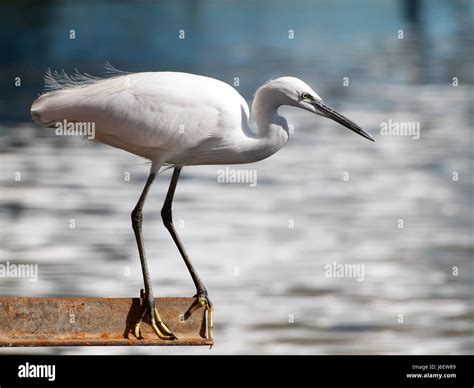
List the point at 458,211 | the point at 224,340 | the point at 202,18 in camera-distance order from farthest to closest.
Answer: the point at 202,18, the point at 458,211, the point at 224,340

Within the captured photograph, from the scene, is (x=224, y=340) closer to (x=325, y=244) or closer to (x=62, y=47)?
(x=325, y=244)

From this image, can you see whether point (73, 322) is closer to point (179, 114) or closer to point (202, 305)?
point (202, 305)

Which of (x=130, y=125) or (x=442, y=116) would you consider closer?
(x=130, y=125)

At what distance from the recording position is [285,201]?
865 centimetres

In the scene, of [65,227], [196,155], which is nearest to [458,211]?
[65,227]

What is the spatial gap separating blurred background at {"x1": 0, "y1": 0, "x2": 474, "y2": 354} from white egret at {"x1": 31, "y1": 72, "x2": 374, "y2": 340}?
1816mm

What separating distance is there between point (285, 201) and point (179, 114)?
421cm

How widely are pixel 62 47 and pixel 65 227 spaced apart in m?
5.22

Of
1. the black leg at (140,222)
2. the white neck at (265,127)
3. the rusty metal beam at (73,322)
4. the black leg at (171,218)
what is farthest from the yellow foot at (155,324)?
the white neck at (265,127)

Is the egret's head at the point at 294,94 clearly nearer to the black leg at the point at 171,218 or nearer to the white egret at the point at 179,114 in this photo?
the white egret at the point at 179,114

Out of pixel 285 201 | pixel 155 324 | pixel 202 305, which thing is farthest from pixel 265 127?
pixel 285 201

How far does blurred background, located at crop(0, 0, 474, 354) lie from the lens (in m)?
6.61

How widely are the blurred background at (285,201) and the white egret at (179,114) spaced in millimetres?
1816

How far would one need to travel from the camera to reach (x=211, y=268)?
7.13m
